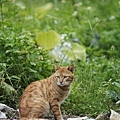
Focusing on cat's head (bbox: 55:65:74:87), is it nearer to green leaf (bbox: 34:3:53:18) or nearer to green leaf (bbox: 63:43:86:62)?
green leaf (bbox: 63:43:86:62)

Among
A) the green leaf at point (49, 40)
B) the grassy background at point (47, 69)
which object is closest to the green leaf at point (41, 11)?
the grassy background at point (47, 69)

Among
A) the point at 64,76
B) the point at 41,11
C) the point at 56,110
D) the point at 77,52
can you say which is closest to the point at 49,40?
the point at 77,52

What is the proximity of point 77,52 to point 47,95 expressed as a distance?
214cm

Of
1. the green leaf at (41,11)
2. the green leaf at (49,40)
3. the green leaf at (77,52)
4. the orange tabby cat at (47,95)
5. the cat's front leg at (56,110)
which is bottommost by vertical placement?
the cat's front leg at (56,110)

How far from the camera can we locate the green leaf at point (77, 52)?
8.14 m

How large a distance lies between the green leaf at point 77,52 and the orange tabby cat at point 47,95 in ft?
6.01

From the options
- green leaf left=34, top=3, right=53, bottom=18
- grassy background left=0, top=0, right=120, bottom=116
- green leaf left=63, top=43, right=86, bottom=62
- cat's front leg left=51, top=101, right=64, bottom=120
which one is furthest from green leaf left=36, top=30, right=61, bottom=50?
green leaf left=34, top=3, right=53, bottom=18

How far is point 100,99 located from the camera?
6.74 m

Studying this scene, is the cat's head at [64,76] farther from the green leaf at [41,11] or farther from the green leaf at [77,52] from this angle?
the green leaf at [41,11]

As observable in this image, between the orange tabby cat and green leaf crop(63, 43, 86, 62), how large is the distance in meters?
1.83

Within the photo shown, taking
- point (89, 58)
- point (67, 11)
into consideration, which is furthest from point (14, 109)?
point (67, 11)

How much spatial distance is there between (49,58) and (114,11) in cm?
339

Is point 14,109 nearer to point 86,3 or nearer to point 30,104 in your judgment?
point 30,104

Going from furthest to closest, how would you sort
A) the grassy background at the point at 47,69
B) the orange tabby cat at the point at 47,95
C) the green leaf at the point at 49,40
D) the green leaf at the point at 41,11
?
1. the green leaf at the point at 41,11
2. the green leaf at the point at 49,40
3. the grassy background at the point at 47,69
4. the orange tabby cat at the point at 47,95
